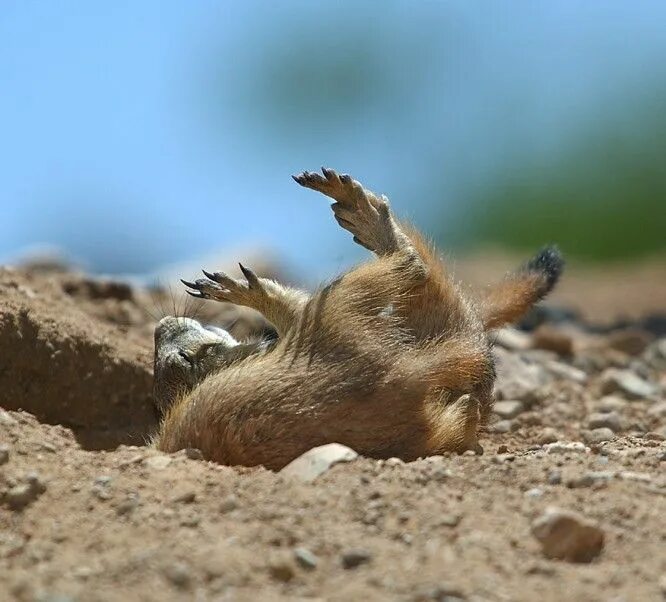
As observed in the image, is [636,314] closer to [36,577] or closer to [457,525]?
[457,525]

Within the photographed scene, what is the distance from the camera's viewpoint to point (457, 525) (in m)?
2.93

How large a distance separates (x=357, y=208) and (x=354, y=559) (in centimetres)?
224

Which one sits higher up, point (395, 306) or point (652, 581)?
point (395, 306)

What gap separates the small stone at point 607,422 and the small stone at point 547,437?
1.00 feet

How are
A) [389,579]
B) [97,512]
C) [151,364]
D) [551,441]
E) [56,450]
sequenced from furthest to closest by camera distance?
[151,364]
[551,441]
[56,450]
[97,512]
[389,579]

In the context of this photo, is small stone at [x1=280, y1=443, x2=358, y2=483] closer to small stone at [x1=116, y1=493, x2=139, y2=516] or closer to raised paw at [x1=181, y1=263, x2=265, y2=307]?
small stone at [x1=116, y1=493, x2=139, y2=516]

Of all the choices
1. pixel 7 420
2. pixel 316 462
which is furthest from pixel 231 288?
pixel 316 462

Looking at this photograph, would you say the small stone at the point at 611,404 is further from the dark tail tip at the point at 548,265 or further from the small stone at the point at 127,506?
the small stone at the point at 127,506

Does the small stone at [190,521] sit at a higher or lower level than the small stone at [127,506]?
lower

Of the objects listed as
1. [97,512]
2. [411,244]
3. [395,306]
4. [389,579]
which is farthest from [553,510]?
[411,244]

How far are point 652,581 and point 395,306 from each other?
73.3 inches

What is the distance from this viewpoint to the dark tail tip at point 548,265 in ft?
17.3

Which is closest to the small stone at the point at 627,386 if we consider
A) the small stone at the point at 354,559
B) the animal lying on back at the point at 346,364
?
the animal lying on back at the point at 346,364

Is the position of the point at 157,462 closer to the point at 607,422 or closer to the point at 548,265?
the point at 548,265
